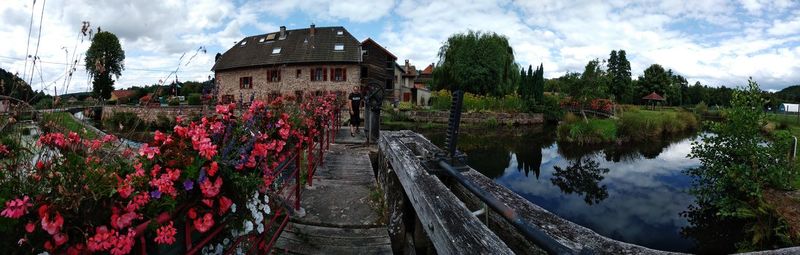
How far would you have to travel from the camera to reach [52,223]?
1.13 metres

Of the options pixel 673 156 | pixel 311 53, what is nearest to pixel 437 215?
pixel 673 156

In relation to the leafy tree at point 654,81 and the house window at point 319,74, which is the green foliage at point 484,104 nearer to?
the house window at point 319,74

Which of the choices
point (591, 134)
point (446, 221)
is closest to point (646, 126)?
point (591, 134)

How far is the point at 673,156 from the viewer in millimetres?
14336

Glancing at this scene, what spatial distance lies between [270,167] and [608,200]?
26.7ft

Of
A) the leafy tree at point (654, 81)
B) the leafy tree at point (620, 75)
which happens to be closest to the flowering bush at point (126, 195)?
the leafy tree at point (620, 75)

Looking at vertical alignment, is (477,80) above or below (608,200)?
above

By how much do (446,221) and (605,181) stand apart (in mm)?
9723

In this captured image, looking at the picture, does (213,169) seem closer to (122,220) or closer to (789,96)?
(122,220)

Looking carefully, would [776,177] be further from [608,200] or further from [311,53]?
[311,53]

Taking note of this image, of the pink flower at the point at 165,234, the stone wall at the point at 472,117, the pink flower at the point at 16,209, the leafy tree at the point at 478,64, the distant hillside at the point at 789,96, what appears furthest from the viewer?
the distant hillside at the point at 789,96

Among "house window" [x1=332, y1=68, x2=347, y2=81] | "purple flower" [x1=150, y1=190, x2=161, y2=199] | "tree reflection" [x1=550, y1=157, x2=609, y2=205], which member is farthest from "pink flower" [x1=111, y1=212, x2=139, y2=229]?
"house window" [x1=332, y1=68, x2=347, y2=81]

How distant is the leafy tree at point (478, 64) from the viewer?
31297 millimetres

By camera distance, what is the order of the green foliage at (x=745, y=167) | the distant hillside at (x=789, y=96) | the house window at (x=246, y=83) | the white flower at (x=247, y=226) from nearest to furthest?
1. the white flower at (x=247, y=226)
2. the green foliage at (x=745, y=167)
3. the house window at (x=246, y=83)
4. the distant hillside at (x=789, y=96)
